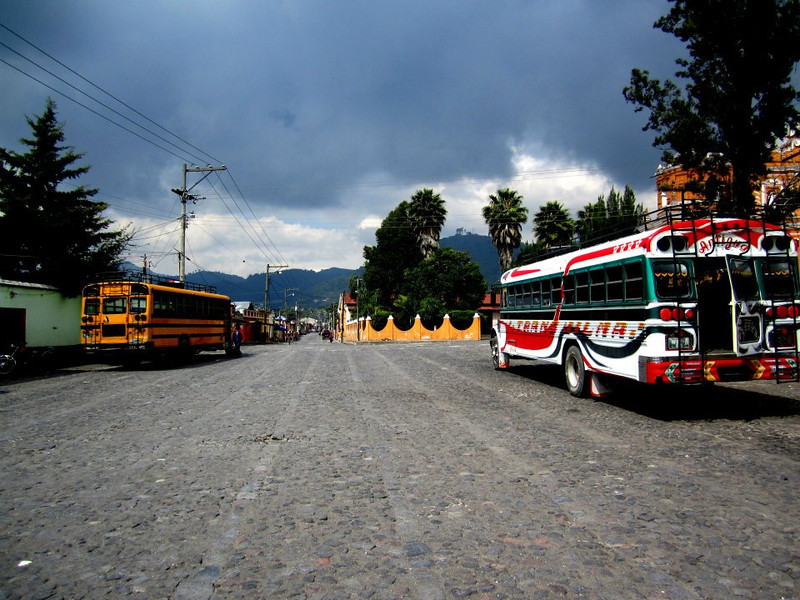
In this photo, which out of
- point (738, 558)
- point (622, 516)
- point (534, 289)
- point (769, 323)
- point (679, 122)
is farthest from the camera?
point (679, 122)

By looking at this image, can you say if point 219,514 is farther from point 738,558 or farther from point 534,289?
point 534,289

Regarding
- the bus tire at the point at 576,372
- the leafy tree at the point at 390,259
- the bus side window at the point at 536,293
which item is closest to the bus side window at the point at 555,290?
the bus side window at the point at 536,293

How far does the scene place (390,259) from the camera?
237 feet

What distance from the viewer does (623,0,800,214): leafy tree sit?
15961mm

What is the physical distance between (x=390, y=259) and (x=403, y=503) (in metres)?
67.8

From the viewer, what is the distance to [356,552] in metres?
3.83

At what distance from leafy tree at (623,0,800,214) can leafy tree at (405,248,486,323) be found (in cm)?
3821

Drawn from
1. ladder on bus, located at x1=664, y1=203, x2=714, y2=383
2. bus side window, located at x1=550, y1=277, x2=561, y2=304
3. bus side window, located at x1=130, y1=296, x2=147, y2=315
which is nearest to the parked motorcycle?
bus side window, located at x1=130, y1=296, x2=147, y2=315

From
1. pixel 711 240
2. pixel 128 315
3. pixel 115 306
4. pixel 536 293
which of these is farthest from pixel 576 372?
pixel 115 306

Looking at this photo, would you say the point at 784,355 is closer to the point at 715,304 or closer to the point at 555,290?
the point at 715,304

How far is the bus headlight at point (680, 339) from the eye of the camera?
28.7 ft

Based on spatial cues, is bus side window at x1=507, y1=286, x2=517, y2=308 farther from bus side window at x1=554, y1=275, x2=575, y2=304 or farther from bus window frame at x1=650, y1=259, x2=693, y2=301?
bus window frame at x1=650, y1=259, x2=693, y2=301

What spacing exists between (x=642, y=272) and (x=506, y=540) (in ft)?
21.3

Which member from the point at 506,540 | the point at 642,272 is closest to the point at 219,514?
the point at 506,540
